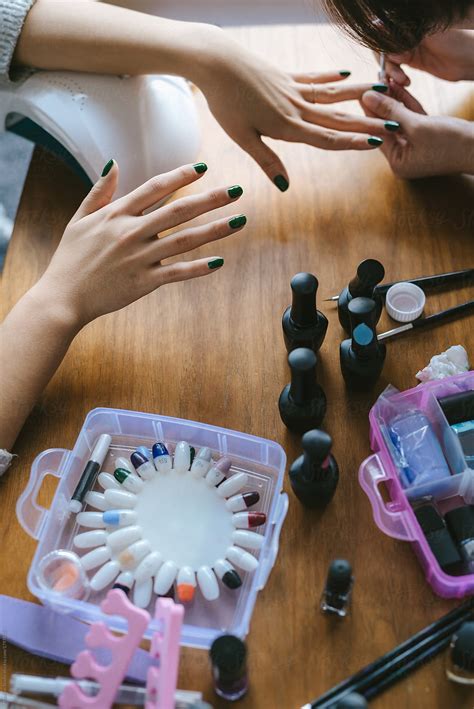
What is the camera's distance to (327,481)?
0.73m

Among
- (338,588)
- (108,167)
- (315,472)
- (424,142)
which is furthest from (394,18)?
(338,588)

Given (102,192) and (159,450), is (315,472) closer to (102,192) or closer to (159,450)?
(159,450)

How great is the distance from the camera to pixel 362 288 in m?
0.81

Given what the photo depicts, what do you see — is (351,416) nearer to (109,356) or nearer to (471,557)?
(471,557)

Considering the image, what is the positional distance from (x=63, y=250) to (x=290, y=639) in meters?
0.52

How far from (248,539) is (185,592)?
8cm

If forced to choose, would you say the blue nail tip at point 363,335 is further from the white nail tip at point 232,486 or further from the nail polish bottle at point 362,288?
the white nail tip at point 232,486

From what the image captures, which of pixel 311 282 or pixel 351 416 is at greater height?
pixel 311 282

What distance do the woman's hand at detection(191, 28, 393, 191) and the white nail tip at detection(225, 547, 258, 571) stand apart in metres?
0.50

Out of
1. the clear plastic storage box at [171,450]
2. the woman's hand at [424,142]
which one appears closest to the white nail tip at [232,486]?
the clear plastic storage box at [171,450]

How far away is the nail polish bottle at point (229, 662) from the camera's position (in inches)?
24.5

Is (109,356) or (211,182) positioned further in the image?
(211,182)

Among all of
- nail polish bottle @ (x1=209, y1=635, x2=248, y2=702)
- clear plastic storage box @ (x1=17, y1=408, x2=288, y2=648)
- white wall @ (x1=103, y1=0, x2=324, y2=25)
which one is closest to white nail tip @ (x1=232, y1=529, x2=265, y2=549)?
clear plastic storage box @ (x1=17, y1=408, x2=288, y2=648)

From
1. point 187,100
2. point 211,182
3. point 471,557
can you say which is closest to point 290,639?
point 471,557
